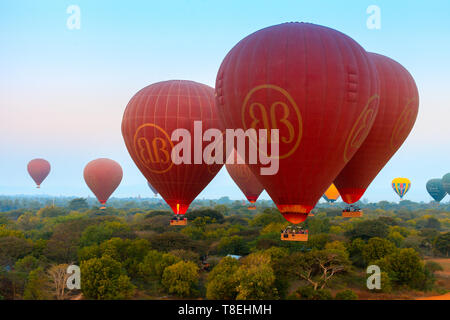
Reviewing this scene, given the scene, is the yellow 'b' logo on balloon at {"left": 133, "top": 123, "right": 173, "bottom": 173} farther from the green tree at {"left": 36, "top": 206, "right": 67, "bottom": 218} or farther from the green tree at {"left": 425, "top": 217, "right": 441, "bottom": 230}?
the green tree at {"left": 36, "top": 206, "right": 67, "bottom": 218}

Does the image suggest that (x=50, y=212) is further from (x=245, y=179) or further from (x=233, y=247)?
(x=233, y=247)

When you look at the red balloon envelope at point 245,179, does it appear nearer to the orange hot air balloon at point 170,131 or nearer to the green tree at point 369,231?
the green tree at point 369,231

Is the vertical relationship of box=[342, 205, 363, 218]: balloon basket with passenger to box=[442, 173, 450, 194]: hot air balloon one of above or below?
above

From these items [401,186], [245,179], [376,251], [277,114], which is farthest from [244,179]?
[401,186]

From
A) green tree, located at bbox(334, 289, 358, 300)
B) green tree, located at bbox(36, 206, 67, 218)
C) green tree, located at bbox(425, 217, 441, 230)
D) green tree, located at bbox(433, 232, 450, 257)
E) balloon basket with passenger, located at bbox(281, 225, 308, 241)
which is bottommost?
green tree, located at bbox(36, 206, 67, 218)

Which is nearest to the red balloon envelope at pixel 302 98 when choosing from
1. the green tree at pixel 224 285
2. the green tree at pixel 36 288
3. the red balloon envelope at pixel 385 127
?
the red balloon envelope at pixel 385 127

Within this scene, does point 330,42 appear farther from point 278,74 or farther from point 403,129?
point 403,129

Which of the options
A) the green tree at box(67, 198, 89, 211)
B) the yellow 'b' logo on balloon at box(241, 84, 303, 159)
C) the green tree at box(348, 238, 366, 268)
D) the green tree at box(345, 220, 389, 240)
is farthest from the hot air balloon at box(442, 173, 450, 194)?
the green tree at box(67, 198, 89, 211)

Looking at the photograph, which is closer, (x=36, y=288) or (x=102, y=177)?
(x=36, y=288)
